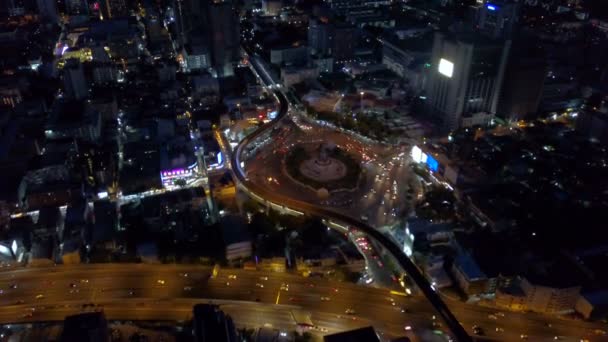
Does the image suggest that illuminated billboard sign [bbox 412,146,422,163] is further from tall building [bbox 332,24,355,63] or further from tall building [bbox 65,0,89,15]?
tall building [bbox 65,0,89,15]

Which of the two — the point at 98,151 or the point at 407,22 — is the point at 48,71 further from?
the point at 407,22

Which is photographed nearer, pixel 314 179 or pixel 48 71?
pixel 314 179

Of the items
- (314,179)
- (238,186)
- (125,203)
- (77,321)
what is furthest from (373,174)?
(77,321)

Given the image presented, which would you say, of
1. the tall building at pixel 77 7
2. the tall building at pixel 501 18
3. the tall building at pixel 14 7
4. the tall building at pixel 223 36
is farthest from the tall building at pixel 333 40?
the tall building at pixel 14 7

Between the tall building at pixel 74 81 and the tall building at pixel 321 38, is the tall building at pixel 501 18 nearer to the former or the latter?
the tall building at pixel 321 38

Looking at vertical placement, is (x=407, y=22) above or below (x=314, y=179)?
above

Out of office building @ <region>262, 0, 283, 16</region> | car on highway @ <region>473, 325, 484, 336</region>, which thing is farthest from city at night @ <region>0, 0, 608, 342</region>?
office building @ <region>262, 0, 283, 16</region>
